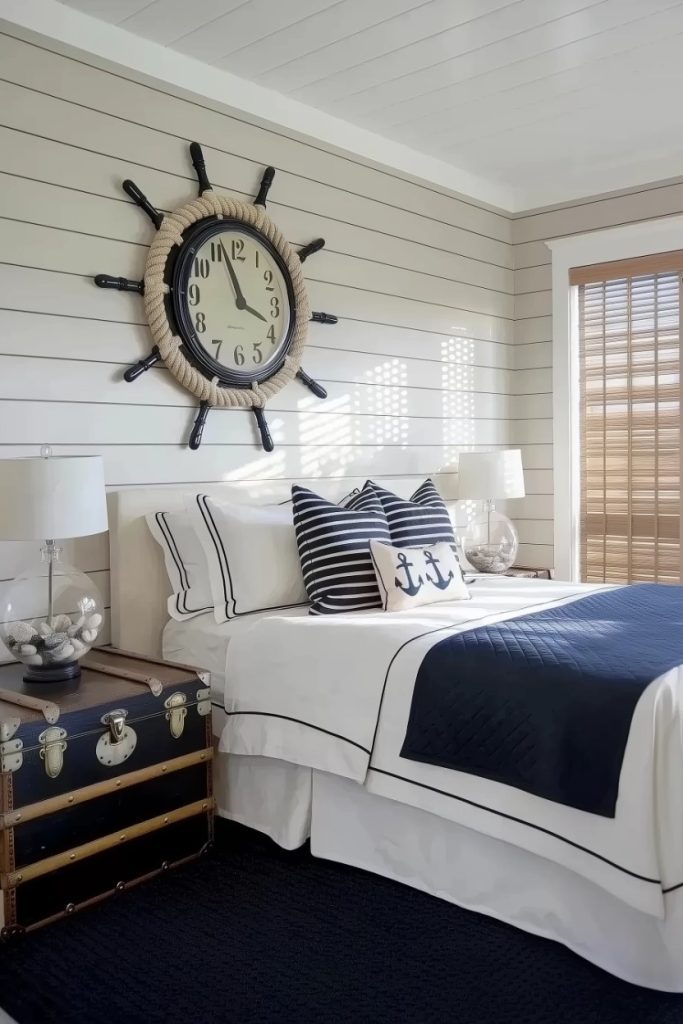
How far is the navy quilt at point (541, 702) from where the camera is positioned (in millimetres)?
1969

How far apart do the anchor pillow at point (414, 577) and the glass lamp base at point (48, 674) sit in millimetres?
991

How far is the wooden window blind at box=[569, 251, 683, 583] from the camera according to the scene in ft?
14.2

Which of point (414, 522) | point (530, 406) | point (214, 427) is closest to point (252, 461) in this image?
point (214, 427)

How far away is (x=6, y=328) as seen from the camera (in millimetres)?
2723

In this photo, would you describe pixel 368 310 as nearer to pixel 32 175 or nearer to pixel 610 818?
pixel 32 175

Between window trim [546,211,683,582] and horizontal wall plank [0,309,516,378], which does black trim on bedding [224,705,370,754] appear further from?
window trim [546,211,683,582]

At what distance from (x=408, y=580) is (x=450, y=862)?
36.4 inches

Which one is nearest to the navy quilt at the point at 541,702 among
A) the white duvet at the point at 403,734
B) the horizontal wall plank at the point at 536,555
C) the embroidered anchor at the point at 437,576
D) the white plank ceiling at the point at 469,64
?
the white duvet at the point at 403,734

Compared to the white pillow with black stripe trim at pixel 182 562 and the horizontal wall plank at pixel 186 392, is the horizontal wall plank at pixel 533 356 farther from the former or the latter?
the white pillow with black stripe trim at pixel 182 562

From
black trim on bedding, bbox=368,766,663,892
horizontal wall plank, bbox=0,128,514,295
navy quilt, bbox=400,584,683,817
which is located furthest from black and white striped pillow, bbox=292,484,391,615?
horizontal wall plank, bbox=0,128,514,295

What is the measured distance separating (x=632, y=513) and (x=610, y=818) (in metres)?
2.79

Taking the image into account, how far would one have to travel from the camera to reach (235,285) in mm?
3363

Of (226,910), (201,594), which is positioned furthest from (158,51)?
(226,910)

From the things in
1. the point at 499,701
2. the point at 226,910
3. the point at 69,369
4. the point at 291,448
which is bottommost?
the point at 226,910
